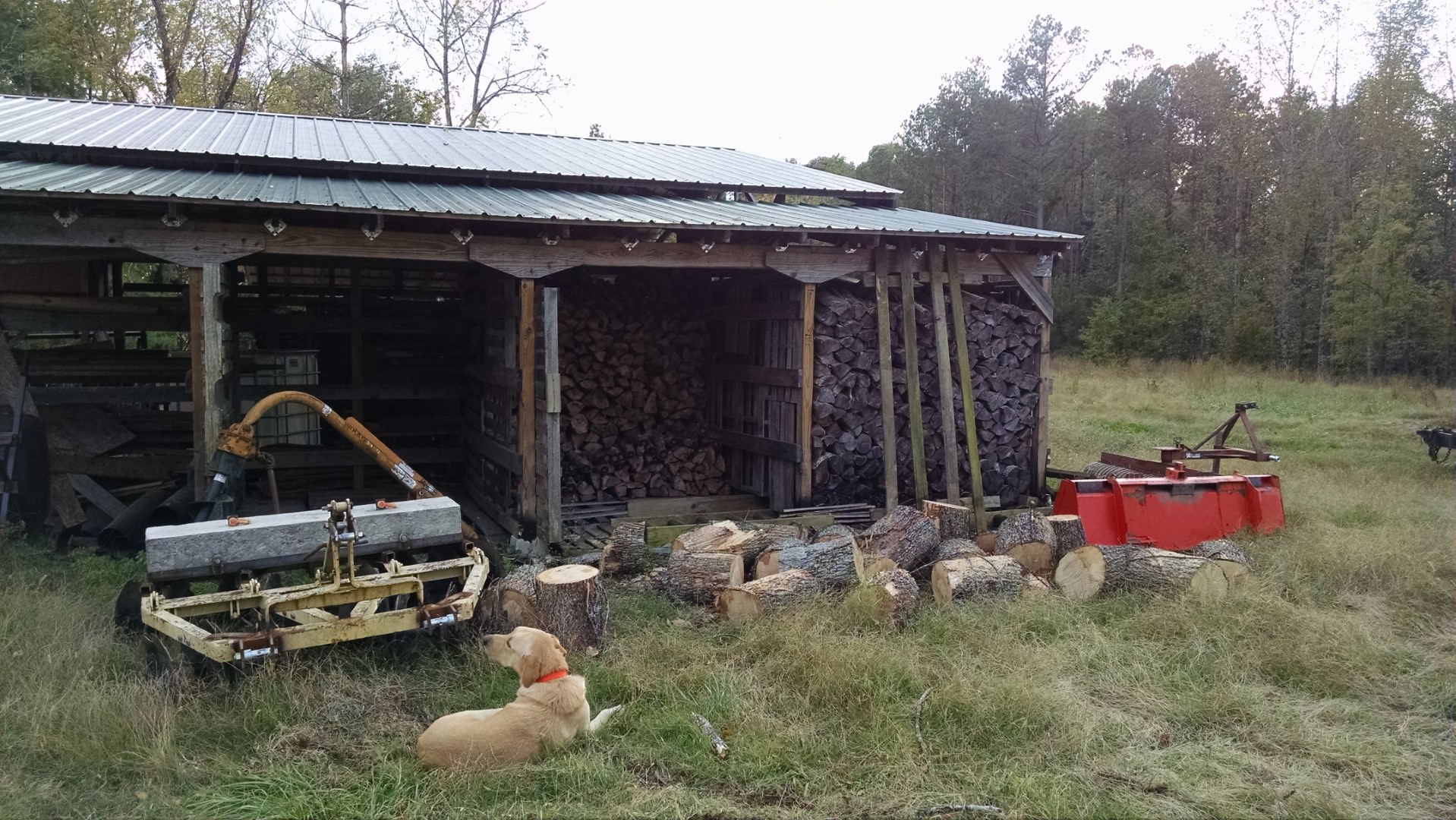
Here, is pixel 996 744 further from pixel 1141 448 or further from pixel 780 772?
pixel 1141 448

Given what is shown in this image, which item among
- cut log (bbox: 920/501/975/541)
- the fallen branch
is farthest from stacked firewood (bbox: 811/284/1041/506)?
the fallen branch

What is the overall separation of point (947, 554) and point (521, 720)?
3846 millimetres

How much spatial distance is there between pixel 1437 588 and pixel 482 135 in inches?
429

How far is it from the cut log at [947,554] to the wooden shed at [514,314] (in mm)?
1650

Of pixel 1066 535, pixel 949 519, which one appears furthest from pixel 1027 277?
pixel 1066 535

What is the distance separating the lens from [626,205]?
27.7ft

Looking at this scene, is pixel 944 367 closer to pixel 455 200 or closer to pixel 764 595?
pixel 764 595

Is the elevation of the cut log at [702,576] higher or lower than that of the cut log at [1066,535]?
lower

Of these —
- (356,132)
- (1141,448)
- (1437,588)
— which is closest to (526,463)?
(356,132)

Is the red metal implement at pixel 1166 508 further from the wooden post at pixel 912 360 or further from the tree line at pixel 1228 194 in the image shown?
the tree line at pixel 1228 194

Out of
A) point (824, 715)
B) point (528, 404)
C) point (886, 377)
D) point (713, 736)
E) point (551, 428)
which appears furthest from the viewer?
point (886, 377)

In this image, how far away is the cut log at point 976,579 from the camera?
20.0 feet

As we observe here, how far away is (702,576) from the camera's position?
6297 mm

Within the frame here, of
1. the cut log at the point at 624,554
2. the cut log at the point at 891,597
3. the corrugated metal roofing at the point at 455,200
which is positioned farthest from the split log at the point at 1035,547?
the corrugated metal roofing at the point at 455,200
